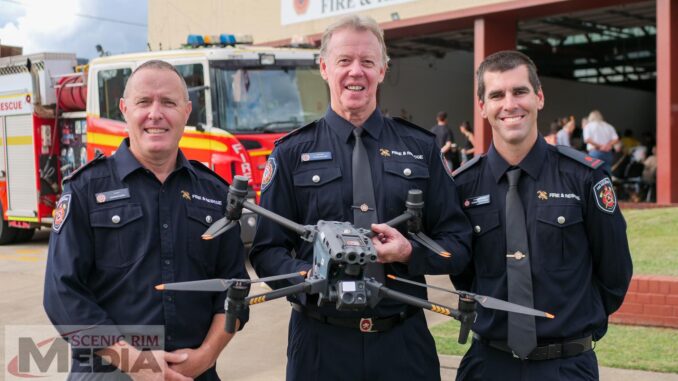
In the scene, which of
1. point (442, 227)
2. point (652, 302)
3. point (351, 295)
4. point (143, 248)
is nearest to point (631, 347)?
point (652, 302)

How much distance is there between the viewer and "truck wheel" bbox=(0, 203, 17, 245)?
1309 cm

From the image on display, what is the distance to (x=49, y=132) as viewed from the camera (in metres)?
12.3

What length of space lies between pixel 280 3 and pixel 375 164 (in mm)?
17320

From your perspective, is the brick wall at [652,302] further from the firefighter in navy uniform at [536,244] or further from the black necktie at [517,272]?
the black necktie at [517,272]

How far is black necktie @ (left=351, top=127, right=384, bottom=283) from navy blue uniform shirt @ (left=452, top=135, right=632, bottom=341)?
464mm

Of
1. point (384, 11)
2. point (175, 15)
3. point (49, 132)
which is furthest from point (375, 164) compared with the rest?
point (175, 15)

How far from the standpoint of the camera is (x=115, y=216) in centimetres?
274

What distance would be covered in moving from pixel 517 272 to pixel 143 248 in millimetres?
1430

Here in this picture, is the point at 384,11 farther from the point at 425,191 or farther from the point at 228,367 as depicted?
the point at 425,191

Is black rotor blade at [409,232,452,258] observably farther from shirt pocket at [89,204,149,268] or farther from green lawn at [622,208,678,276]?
green lawn at [622,208,678,276]

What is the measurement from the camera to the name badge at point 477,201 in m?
3.13

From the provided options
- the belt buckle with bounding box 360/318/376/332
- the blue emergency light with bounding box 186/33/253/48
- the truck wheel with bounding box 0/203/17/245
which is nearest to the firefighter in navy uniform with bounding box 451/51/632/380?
the belt buckle with bounding box 360/318/376/332

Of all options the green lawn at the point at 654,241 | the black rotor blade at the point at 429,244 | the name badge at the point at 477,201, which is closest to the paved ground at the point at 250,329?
the green lawn at the point at 654,241

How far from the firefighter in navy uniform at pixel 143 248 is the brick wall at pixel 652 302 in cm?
455
